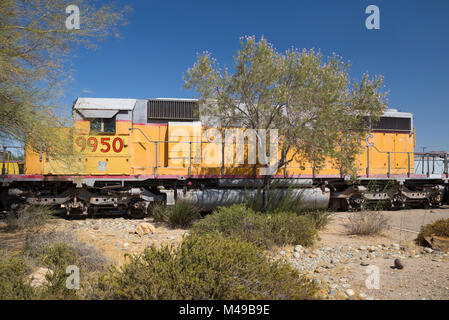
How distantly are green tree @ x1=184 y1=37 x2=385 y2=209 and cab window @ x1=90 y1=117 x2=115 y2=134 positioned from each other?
9.20 ft

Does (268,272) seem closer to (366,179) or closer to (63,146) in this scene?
(63,146)

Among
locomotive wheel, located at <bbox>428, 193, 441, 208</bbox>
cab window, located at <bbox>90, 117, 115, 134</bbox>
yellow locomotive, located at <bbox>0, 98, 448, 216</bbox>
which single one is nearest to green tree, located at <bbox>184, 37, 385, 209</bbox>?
yellow locomotive, located at <bbox>0, 98, 448, 216</bbox>

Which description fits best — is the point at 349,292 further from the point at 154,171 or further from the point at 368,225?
the point at 154,171

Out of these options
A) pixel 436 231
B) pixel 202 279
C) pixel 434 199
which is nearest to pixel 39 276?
pixel 202 279

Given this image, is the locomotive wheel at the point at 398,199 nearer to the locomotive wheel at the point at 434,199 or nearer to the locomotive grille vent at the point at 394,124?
the locomotive wheel at the point at 434,199

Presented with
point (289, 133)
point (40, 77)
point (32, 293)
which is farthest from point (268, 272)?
point (40, 77)

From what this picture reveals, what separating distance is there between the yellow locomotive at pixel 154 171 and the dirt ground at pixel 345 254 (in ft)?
2.98

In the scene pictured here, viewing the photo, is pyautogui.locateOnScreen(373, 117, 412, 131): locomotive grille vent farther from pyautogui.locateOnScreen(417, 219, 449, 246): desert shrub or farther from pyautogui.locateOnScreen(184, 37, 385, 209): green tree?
pyautogui.locateOnScreen(417, 219, 449, 246): desert shrub

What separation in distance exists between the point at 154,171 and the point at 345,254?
20.0 feet

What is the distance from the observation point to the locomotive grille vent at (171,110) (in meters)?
9.47

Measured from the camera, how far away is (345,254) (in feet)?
19.1

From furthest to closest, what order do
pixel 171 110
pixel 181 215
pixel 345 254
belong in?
pixel 171 110
pixel 181 215
pixel 345 254

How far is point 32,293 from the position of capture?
3.03m

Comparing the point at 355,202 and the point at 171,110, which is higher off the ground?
the point at 171,110
